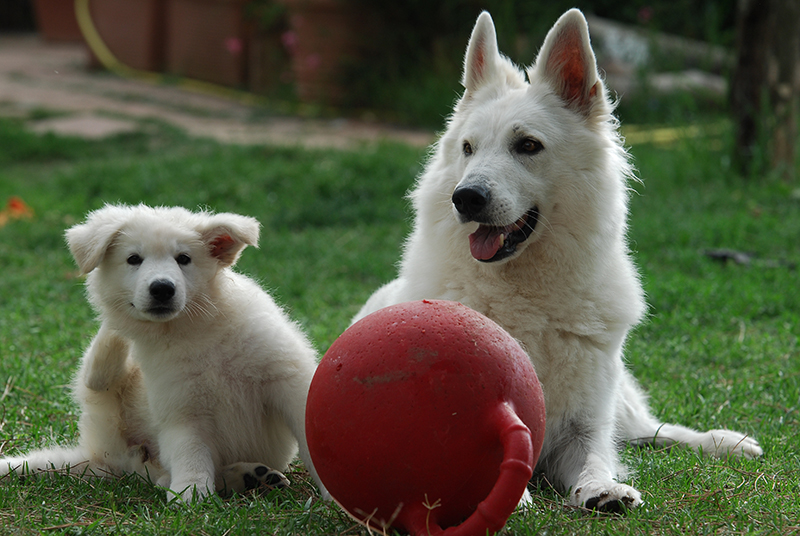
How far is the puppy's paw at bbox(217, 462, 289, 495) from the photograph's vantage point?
3.47m

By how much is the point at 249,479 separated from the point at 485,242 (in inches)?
56.9

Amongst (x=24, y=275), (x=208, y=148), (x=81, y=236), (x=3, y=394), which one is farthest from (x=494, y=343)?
(x=208, y=148)

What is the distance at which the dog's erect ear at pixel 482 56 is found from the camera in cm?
407

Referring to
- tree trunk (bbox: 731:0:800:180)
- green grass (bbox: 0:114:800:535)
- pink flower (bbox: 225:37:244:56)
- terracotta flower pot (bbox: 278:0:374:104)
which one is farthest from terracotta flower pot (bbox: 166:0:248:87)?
tree trunk (bbox: 731:0:800:180)

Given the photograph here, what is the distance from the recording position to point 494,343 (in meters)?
2.74

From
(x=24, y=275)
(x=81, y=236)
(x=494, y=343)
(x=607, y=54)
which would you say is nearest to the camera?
(x=494, y=343)

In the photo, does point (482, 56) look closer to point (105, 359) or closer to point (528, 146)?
point (528, 146)

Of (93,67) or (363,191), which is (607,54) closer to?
(363,191)

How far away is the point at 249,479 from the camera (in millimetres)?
3494

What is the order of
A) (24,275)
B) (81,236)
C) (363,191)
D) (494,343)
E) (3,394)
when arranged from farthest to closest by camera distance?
1. (363,191)
2. (24,275)
3. (3,394)
4. (81,236)
5. (494,343)

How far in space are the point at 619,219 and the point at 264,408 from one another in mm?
1863

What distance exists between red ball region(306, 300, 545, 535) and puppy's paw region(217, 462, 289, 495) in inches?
30.9

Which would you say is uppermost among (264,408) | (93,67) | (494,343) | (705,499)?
(494,343)

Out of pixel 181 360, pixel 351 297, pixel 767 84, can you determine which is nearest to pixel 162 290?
pixel 181 360
